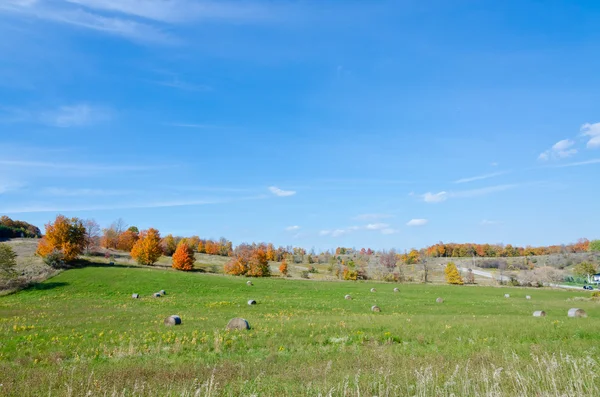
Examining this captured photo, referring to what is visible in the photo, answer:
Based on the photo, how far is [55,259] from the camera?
229 ft

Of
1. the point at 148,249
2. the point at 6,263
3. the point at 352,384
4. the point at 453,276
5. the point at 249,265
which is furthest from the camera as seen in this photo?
the point at 453,276

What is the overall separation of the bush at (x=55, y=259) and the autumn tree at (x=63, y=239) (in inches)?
46.2

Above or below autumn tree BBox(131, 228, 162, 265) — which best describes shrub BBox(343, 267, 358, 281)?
below

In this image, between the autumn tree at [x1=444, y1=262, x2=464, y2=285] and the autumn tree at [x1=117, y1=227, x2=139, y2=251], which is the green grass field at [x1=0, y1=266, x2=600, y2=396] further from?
the autumn tree at [x1=117, y1=227, x2=139, y2=251]

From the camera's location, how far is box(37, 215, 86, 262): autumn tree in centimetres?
7400

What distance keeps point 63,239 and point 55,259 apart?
656 centimetres

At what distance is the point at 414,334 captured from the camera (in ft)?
59.6

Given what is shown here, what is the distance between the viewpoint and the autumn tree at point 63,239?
243 ft

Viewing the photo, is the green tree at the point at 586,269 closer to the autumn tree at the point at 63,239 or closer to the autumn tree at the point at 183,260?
the autumn tree at the point at 183,260

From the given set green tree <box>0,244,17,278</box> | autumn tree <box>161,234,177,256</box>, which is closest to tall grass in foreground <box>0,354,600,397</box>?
green tree <box>0,244,17,278</box>

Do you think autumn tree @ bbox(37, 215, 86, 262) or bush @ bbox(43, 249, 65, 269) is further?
autumn tree @ bbox(37, 215, 86, 262)

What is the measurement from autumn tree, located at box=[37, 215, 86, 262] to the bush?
3.85 ft

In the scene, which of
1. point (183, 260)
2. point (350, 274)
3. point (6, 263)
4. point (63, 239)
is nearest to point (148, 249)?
point (183, 260)

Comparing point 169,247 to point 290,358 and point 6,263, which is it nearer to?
point 6,263
